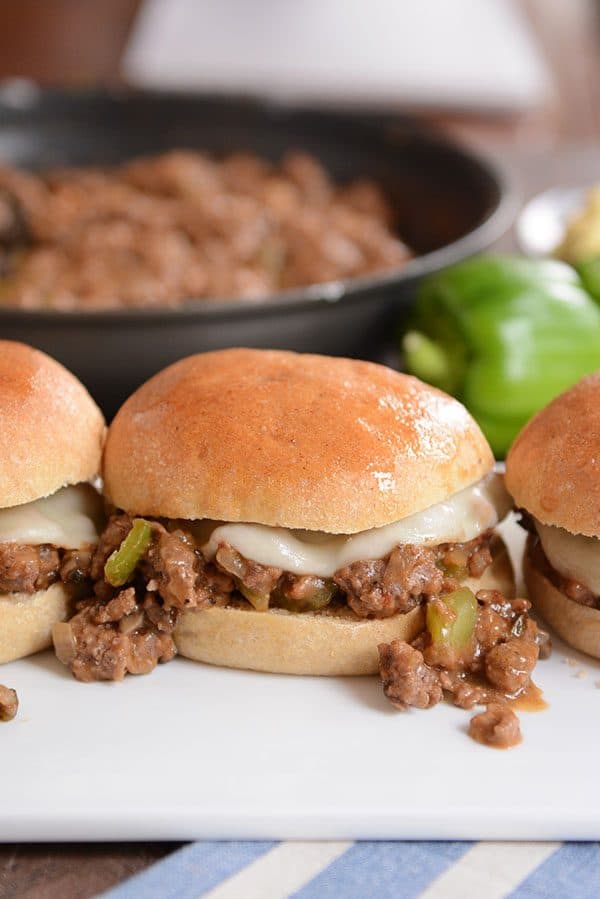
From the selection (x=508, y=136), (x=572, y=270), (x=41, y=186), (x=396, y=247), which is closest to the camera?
(x=572, y=270)

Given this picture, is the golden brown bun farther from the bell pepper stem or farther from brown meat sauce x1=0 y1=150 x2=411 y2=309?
brown meat sauce x1=0 y1=150 x2=411 y2=309

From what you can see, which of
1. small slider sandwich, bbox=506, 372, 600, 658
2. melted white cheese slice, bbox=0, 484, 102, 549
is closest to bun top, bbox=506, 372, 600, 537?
small slider sandwich, bbox=506, 372, 600, 658

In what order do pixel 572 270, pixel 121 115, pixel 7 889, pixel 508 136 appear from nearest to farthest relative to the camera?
pixel 7 889 < pixel 572 270 < pixel 121 115 < pixel 508 136

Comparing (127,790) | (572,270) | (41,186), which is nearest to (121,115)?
(41,186)

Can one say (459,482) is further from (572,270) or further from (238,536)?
(572,270)

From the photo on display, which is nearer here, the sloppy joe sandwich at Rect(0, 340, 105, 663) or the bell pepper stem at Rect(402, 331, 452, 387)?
the sloppy joe sandwich at Rect(0, 340, 105, 663)

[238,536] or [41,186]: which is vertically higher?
[238,536]
